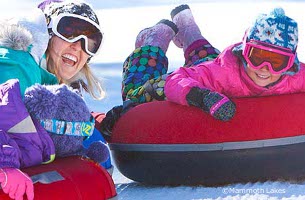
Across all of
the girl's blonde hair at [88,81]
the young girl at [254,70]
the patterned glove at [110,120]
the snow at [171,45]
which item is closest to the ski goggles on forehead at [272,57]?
the young girl at [254,70]

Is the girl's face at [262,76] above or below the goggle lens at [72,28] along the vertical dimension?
below

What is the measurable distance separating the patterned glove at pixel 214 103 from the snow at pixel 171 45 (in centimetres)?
30

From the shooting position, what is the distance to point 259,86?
3064 mm

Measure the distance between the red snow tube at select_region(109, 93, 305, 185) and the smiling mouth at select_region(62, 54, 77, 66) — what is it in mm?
386

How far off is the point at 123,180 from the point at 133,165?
23 cm

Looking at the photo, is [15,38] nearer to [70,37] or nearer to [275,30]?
[70,37]

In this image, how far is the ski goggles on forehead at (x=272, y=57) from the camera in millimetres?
2977

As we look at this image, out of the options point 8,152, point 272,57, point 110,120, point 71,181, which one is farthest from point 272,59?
point 8,152

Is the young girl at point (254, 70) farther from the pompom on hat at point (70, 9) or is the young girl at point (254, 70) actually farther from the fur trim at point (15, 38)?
the fur trim at point (15, 38)

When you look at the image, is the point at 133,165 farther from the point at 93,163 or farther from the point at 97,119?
the point at 93,163

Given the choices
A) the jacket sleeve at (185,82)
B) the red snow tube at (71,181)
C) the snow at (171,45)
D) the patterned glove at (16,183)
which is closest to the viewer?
the patterned glove at (16,183)

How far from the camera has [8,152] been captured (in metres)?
2.02

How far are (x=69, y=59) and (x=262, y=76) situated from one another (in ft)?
2.67

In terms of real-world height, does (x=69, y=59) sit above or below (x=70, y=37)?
below
